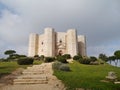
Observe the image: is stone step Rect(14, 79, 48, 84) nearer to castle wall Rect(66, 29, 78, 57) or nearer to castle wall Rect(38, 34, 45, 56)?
castle wall Rect(66, 29, 78, 57)

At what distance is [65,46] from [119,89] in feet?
171

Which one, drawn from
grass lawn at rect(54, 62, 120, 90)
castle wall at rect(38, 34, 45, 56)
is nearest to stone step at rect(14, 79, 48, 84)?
grass lawn at rect(54, 62, 120, 90)

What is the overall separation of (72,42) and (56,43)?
18.8 ft

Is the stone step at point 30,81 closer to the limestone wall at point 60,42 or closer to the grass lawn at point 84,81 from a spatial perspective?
the grass lawn at point 84,81

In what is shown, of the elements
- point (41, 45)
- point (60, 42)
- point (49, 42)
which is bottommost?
point (41, 45)

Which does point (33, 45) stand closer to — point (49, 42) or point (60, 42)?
point (49, 42)

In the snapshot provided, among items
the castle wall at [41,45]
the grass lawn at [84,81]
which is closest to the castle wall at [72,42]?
the castle wall at [41,45]

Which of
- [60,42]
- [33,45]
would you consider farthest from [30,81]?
[33,45]

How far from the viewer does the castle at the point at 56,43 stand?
62.4m

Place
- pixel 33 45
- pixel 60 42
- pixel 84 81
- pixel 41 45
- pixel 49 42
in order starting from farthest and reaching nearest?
pixel 33 45
pixel 41 45
pixel 60 42
pixel 49 42
pixel 84 81

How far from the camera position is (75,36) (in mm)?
63344

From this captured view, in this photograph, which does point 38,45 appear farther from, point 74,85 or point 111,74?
point 74,85

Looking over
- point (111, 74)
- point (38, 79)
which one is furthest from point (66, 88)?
point (111, 74)

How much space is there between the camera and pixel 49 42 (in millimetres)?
62469
